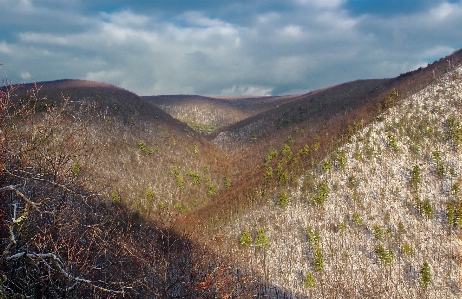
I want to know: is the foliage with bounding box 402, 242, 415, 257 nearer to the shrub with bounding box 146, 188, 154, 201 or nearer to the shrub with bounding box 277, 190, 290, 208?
the shrub with bounding box 277, 190, 290, 208

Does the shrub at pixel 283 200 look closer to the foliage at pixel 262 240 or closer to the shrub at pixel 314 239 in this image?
the shrub at pixel 314 239

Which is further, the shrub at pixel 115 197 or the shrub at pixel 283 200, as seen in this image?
the shrub at pixel 115 197

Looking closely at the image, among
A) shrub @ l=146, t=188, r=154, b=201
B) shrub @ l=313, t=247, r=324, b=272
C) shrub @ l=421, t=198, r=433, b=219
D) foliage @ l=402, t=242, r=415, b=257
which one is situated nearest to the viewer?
shrub @ l=313, t=247, r=324, b=272

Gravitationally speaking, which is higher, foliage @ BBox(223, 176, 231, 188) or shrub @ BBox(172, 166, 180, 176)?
shrub @ BBox(172, 166, 180, 176)

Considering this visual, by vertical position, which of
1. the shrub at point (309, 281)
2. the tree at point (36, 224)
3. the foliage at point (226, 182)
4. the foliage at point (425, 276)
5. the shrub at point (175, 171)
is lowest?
the shrub at point (309, 281)

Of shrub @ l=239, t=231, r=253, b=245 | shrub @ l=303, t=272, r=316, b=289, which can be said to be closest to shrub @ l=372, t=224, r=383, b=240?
shrub @ l=303, t=272, r=316, b=289

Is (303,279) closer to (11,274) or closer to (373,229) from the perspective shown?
(373,229)

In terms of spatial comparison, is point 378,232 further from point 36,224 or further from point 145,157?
point 145,157

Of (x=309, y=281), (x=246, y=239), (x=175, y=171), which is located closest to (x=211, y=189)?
(x=175, y=171)

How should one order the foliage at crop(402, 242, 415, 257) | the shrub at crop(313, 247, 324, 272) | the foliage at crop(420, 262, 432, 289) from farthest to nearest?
the foliage at crop(402, 242, 415, 257)
the shrub at crop(313, 247, 324, 272)
the foliage at crop(420, 262, 432, 289)

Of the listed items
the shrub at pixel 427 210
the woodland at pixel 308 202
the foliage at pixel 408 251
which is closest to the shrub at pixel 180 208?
the woodland at pixel 308 202

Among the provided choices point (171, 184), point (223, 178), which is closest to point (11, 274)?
point (171, 184)

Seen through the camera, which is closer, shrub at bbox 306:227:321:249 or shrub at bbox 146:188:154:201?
shrub at bbox 306:227:321:249
